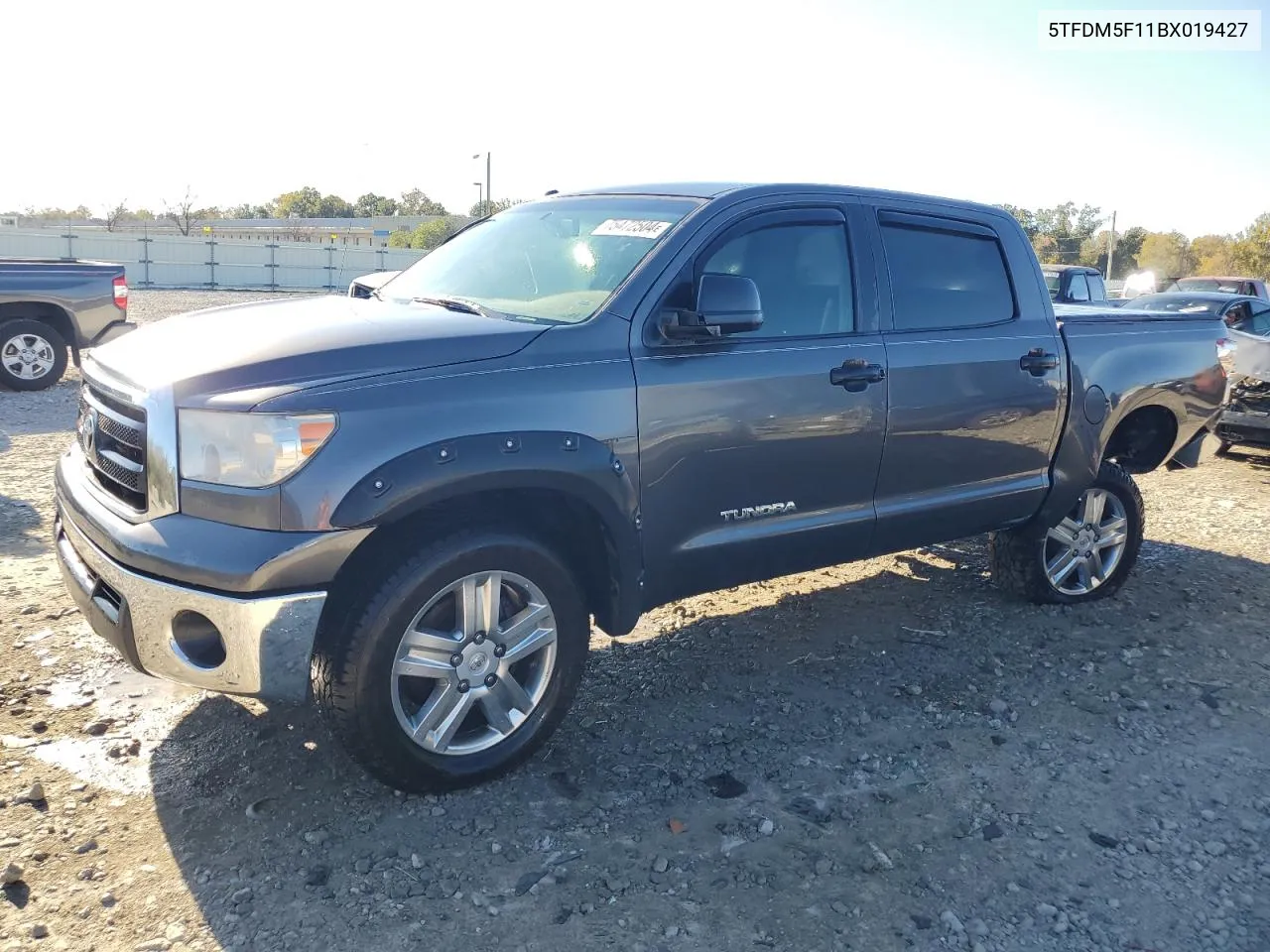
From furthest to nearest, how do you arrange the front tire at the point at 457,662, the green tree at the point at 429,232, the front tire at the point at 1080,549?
1. the green tree at the point at 429,232
2. the front tire at the point at 1080,549
3. the front tire at the point at 457,662

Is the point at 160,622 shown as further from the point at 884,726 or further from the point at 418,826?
the point at 884,726

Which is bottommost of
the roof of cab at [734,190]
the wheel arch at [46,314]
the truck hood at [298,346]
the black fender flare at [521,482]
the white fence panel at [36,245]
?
the black fender flare at [521,482]

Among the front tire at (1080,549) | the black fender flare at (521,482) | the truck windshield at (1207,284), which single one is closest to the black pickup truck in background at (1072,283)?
the truck windshield at (1207,284)

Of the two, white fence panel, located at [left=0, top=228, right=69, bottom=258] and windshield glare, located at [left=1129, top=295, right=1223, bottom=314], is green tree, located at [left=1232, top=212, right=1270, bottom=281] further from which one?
white fence panel, located at [left=0, top=228, right=69, bottom=258]

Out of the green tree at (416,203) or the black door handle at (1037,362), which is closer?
the black door handle at (1037,362)

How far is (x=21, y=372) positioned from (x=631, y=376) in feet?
31.2

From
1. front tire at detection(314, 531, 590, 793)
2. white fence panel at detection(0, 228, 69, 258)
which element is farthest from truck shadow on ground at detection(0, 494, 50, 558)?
white fence panel at detection(0, 228, 69, 258)

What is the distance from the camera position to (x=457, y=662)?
3217 millimetres

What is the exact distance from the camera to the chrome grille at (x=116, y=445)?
306cm

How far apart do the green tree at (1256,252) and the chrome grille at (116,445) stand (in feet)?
184

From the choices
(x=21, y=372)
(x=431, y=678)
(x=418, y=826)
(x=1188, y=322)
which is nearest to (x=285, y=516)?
(x=431, y=678)

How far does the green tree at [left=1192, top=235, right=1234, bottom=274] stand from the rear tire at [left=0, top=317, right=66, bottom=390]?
188 feet

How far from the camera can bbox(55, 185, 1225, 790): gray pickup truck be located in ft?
9.49

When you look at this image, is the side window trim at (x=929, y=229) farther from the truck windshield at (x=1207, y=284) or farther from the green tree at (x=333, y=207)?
the green tree at (x=333, y=207)
